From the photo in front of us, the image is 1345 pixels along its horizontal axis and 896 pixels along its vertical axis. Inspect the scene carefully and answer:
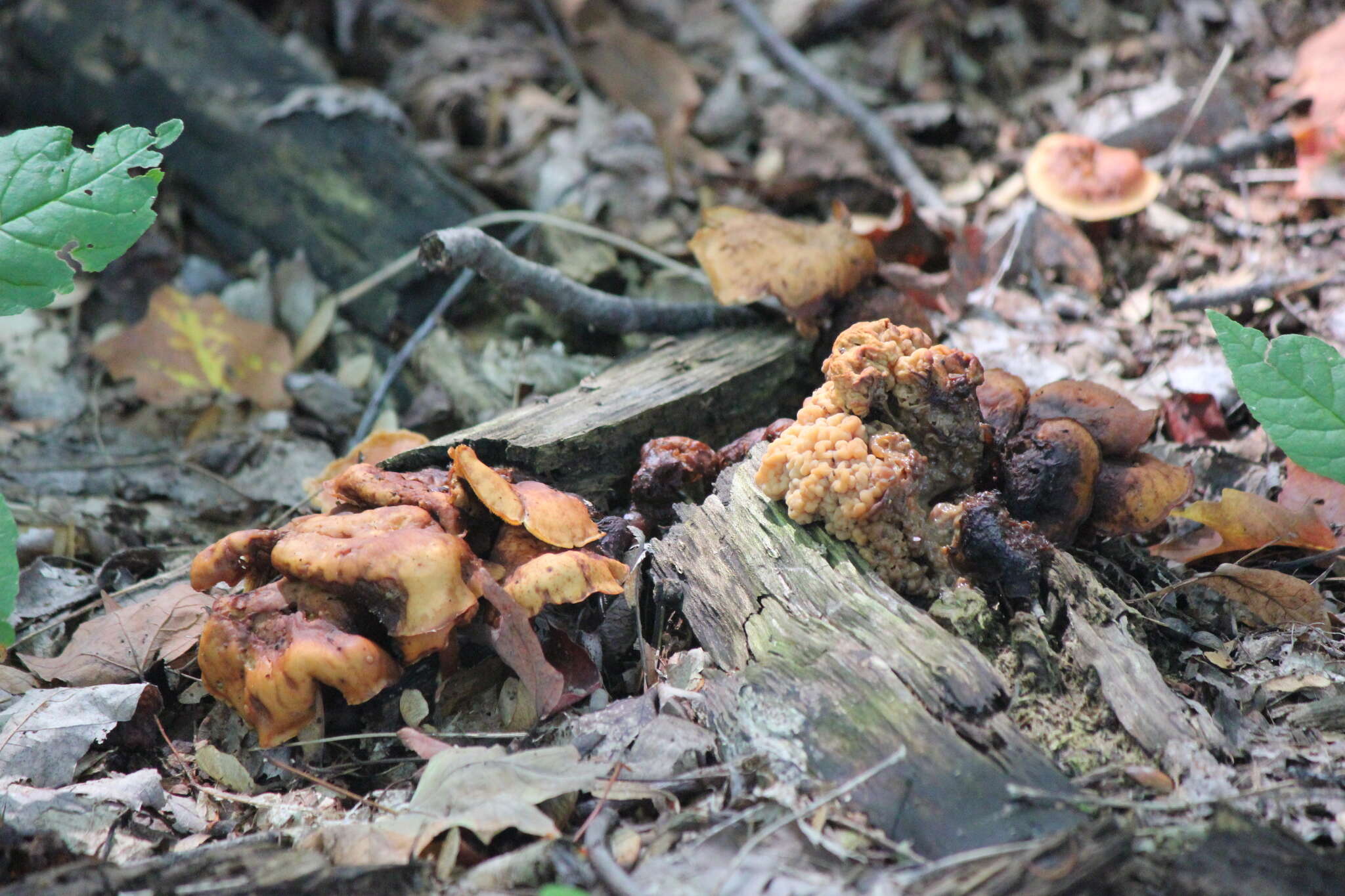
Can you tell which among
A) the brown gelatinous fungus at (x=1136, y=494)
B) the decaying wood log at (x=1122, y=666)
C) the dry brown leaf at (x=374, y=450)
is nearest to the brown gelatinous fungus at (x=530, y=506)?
the dry brown leaf at (x=374, y=450)

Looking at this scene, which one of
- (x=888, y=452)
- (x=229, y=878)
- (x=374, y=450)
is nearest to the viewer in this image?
(x=229, y=878)

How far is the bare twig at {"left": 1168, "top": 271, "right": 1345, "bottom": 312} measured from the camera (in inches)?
184

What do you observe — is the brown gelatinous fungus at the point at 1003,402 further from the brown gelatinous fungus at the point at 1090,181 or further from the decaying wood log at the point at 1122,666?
the brown gelatinous fungus at the point at 1090,181

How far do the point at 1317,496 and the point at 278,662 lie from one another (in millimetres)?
3767

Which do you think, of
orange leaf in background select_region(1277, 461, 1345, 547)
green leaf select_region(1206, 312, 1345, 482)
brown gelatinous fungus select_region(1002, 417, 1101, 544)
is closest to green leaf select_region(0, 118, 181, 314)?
brown gelatinous fungus select_region(1002, 417, 1101, 544)

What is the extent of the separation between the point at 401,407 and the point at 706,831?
10.8 feet

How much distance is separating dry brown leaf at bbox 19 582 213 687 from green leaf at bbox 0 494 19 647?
0.71 metres

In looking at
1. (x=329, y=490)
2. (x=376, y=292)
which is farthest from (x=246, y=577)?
(x=376, y=292)

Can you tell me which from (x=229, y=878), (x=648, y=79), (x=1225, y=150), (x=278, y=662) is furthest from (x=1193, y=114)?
(x=229, y=878)

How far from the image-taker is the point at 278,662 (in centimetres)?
274

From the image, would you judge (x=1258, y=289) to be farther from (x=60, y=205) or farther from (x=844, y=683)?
(x=60, y=205)

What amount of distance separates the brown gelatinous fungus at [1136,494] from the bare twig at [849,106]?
2.93m

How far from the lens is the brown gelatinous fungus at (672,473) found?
3572 millimetres

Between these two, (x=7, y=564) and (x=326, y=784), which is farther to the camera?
(x=326, y=784)
